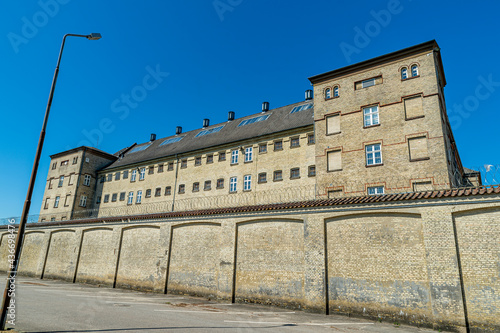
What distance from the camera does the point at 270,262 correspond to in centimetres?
1752

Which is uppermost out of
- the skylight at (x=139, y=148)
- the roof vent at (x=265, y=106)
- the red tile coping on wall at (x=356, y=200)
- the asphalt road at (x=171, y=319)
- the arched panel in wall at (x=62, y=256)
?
the roof vent at (x=265, y=106)

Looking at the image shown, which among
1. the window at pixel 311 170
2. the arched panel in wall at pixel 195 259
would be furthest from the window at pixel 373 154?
the arched panel in wall at pixel 195 259

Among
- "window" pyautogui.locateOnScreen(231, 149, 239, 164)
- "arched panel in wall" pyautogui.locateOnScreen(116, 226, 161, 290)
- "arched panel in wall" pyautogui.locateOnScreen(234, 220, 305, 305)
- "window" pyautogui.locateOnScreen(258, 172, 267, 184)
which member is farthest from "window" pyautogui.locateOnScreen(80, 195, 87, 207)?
"arched panel in wall" pyautogui.locateOnScreen(234, 220, 305, 305)

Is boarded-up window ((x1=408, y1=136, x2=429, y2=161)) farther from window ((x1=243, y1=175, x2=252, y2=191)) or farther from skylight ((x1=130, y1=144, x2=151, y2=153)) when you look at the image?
skylight ((x1=130, y1=144, x2=151, y2=153))

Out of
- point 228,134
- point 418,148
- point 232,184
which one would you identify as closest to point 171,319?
point 418,148

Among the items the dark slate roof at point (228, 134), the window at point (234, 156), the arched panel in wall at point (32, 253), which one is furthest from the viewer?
the window at point (234, 156)

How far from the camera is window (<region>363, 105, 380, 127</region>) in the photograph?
21.9m

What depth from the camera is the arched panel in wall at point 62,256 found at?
28016mm

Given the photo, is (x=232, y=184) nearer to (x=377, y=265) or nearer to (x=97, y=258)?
(x=97, y=258)

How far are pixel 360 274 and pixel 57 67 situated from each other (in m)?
15.5

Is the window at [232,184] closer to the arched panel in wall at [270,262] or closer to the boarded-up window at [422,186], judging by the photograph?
the arched panel in wall at [270,262]

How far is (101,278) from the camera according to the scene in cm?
2523

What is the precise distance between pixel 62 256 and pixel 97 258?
18.4 ft

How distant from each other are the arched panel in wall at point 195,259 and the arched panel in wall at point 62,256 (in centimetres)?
1244
